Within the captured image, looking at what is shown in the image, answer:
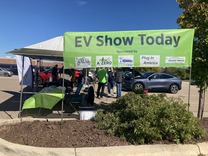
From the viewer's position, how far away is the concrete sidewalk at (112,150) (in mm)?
4543

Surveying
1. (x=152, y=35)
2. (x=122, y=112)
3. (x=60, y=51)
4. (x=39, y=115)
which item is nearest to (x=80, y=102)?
(x=39, y=115)

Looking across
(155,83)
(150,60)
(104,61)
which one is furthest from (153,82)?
(104,61)

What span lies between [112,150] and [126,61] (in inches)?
104

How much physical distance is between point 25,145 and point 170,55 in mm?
4261

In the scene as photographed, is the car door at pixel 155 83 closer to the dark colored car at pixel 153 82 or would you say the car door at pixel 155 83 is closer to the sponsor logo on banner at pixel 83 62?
the dark colored car at pixel 153 82

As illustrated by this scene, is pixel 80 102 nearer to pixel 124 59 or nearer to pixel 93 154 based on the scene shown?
pixel 124 59

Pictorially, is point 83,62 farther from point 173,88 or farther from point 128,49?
point 173,88

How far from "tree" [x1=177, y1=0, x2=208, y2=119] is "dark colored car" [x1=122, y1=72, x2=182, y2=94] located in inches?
386

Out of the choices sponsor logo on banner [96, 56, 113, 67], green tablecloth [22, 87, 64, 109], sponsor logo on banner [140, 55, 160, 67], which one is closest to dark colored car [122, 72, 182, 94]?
green tablecloth [22, 87, 64, 109]

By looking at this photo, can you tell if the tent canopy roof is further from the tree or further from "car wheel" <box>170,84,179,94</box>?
"car wheel" <box>170,84,179,94</box>

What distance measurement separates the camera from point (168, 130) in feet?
17.0

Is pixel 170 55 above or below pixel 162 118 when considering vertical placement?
above

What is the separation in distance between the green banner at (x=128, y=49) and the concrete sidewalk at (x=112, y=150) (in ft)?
7.72

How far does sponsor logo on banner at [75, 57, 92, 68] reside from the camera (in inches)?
255
